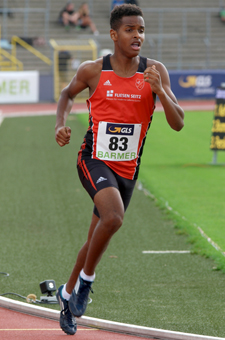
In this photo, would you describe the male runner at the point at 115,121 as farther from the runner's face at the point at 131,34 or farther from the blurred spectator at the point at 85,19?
the blurred spectator at the point at 85,19

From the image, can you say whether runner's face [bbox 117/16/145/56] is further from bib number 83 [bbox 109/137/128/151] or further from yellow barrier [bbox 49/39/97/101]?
yellow barrier [bbox 49/39/97/101]

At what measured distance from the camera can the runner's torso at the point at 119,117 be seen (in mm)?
4184

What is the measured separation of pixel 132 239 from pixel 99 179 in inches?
125

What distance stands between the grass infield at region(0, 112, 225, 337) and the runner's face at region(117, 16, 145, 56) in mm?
2017

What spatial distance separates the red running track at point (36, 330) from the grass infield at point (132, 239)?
0.29 meters

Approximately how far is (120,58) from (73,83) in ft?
1.37

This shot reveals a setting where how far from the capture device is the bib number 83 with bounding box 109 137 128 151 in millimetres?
4234

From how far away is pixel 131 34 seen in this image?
163 inches

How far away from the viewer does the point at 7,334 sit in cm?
422

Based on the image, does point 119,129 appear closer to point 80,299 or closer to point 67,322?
point 80,299

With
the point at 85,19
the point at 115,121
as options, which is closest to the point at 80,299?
the point at 115,121

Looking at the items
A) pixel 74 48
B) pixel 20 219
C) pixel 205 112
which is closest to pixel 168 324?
pixel 20 219

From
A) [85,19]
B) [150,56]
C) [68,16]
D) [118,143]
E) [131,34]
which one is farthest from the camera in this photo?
[68,16]

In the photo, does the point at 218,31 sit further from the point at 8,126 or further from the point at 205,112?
the point at 8,126
